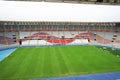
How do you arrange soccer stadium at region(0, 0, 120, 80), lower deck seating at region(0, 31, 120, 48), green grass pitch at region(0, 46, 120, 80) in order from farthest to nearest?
1. lower deck seating at region(0, 31, 120, 48)
2. soccer stadium at region(0, 0, 120, 80)
3. green grass pitch at region(0, 46, 120, 80)

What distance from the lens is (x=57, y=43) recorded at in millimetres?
40656

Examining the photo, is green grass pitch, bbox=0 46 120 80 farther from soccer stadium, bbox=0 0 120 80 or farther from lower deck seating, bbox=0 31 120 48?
lower deck seating, bbox=0 31 120 48

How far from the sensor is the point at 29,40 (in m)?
41.2

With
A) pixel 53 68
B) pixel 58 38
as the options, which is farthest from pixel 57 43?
pixel 53 68

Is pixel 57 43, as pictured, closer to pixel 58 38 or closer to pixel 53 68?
pixel 58 38

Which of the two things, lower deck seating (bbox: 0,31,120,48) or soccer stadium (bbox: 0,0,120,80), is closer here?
soccer stadium (bbox: 0,0,120,80)

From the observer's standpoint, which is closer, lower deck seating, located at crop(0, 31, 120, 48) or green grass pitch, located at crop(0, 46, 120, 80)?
green grass pitch, located at crop(0, 46, 120, 80)

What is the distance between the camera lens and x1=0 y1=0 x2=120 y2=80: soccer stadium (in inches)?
780

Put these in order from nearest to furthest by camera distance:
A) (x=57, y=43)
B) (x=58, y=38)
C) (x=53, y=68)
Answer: (x=53, y=68) < (x=57, y=43) < (x=58, y=38)

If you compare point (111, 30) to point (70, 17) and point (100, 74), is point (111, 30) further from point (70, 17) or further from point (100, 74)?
point (100, 74)

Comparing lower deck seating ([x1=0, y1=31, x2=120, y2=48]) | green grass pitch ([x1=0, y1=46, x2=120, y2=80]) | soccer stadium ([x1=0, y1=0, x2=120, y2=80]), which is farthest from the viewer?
lower deck seating ([x1=0, y1=31, x2=120, y2=48])

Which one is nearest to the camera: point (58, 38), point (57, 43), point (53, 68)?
point (53, 68)

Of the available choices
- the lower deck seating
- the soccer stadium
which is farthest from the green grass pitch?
the lower deck seating

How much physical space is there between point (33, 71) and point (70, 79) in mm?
5505
